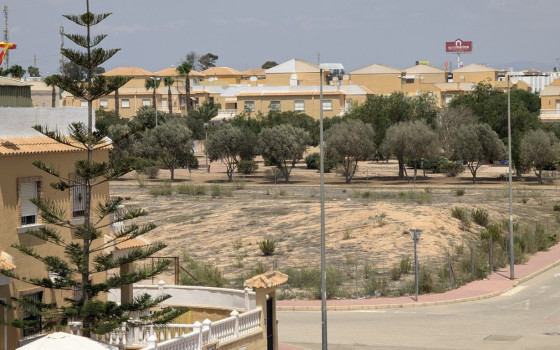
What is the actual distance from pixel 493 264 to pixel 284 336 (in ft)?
52.2

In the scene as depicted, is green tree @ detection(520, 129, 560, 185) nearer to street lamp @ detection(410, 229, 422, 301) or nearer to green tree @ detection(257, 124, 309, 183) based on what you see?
green tree @ detection(257, 124, 309, 183)

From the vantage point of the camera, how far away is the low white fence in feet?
66.6

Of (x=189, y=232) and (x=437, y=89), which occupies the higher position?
(x=437, y=89)

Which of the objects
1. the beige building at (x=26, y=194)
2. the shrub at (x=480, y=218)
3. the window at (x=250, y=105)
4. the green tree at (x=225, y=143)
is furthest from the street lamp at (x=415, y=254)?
the window at (x=250, y=105)

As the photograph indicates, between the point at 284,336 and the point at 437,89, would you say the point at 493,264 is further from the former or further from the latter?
the point at 437,89

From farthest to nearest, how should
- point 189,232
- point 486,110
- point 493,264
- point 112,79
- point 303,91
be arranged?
point 303,91
point 486,110
point 189,232
point 493,264
point 112,79

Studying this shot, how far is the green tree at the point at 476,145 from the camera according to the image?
78812 mm

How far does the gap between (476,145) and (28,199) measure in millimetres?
60911

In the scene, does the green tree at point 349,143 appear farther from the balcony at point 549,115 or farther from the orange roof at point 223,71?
the orange roof at point 223,71

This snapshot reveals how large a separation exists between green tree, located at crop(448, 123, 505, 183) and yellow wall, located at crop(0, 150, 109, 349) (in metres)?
59.0

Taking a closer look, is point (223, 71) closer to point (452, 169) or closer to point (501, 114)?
point (501, 114)

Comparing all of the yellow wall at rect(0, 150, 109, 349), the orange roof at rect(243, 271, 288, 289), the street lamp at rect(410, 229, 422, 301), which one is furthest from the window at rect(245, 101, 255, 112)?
the yellow wall at rect(0, 150, 109, 349)

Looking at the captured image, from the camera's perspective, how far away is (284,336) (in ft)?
95.3

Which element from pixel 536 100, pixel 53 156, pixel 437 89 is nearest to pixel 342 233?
pixel 53 156
